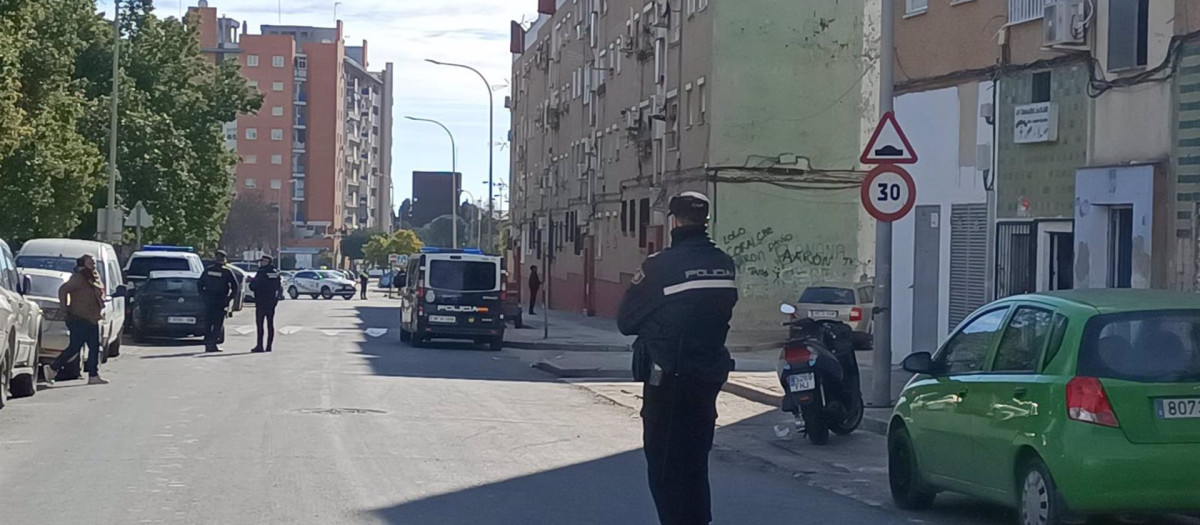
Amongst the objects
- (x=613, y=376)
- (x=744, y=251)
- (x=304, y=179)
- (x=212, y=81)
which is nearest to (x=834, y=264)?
(x=744, y=251)

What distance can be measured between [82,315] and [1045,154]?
496 inches

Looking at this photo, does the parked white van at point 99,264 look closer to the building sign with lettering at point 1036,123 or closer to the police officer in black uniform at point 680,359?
the building sign with lettering at point 1036,123

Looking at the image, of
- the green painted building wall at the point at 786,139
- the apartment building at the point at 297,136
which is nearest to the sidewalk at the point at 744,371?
the green painted building wall at the point at 786,139

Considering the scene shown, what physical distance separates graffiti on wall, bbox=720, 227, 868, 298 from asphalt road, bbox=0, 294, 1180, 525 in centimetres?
1696

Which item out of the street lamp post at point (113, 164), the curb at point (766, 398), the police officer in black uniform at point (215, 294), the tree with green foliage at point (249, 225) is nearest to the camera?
the curb at point (766, 398)

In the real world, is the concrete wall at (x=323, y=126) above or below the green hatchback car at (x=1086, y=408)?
above

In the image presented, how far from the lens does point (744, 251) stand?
39.1 meters

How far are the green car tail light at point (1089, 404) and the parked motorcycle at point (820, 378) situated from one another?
19.3 ft

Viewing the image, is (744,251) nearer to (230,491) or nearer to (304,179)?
(230,491)

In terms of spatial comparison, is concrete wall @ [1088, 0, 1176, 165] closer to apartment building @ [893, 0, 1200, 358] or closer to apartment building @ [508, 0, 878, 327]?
apartment building @ [893, 0, 1200, 358]

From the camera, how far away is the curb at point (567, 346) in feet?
111

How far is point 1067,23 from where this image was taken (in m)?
19.5

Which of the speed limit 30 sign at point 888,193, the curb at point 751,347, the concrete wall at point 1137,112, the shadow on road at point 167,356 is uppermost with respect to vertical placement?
the concrete wall at point 1137,112

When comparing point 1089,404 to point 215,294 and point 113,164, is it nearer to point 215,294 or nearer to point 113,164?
point 215,294
